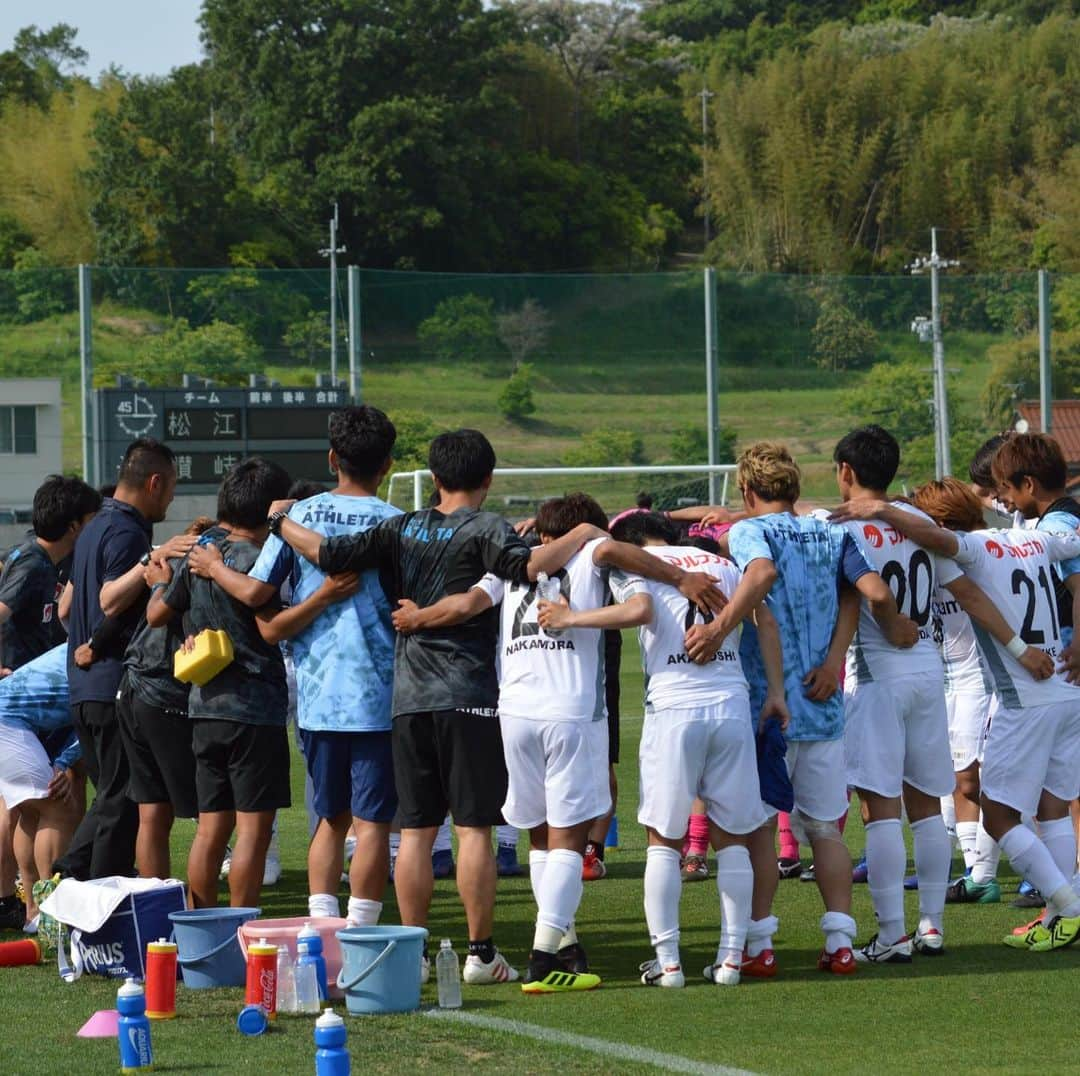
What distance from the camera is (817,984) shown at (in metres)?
6.21

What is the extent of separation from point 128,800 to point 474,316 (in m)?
30.6

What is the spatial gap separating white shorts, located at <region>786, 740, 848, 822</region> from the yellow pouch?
6.82 ft

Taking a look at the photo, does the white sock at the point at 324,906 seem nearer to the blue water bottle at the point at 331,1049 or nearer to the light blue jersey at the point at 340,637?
the light blue jersey at the point at 340,637

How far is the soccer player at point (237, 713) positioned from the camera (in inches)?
257

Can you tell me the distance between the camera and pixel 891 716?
648cm

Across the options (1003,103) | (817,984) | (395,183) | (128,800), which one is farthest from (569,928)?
(1003,103)

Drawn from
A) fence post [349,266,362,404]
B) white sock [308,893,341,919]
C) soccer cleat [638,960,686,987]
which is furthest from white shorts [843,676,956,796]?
fence post [349,266,362,404]

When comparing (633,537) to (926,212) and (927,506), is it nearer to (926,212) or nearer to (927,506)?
(927,506)

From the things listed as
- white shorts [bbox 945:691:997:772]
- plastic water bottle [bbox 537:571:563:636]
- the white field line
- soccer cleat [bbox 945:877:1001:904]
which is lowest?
soccer cleat [bbox 945:877:1001:904]

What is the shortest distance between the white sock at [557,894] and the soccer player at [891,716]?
3.68ft

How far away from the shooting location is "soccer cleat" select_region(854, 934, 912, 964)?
654 centimetres

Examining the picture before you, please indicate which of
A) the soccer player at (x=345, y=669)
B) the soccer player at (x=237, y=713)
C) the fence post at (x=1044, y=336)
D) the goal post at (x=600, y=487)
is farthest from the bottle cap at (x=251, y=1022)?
the fence post at (x=1044, y=336)

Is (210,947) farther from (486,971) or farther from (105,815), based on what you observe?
(105,815)

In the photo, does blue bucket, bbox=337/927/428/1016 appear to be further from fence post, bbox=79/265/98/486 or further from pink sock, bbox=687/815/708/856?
fence post, bbox=79/265/98/486
